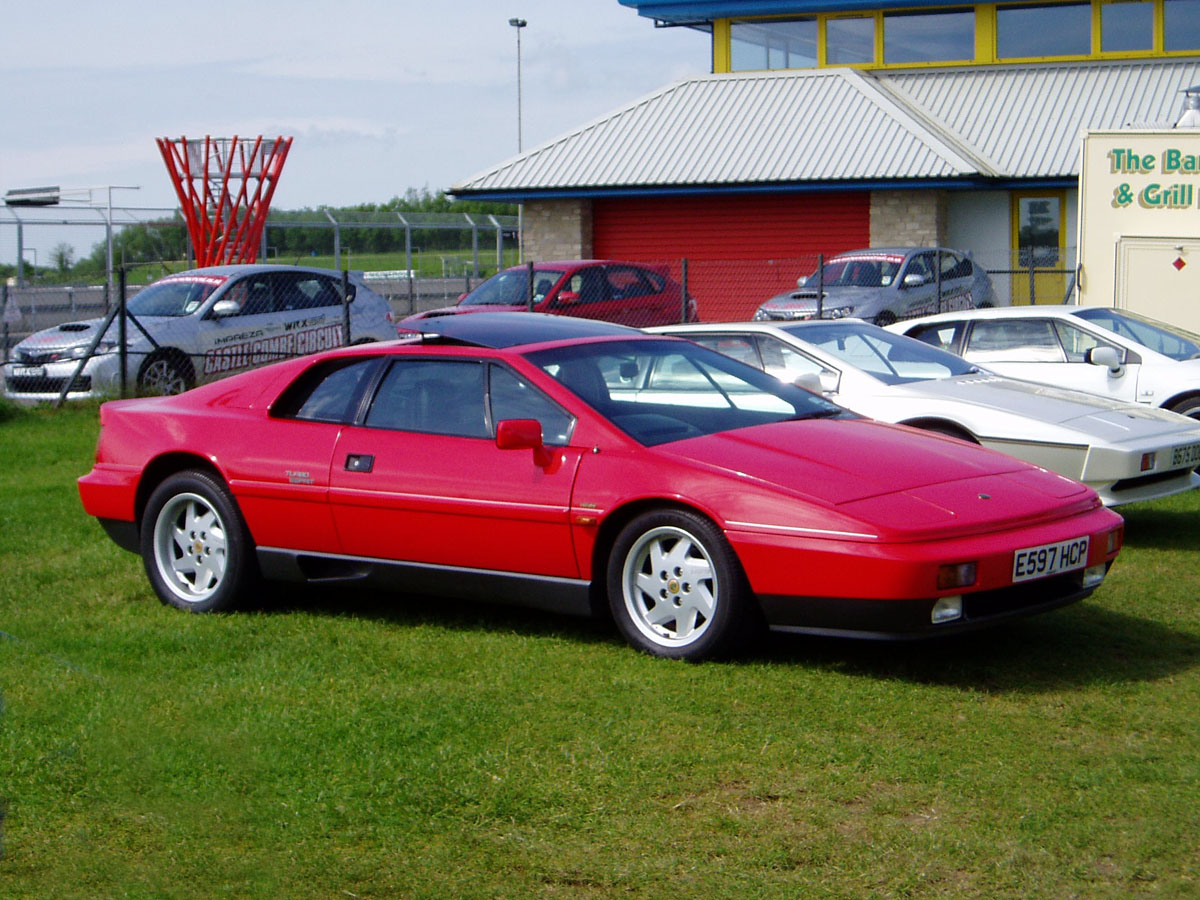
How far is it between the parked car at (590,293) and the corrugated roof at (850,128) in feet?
24.6

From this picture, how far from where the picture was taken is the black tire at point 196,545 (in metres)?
6.96

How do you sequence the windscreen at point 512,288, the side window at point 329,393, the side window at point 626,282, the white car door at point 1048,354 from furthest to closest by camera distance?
the side window at point 626,282, the windscreen at point 512,288, the white car door at point 1048,354, the side window at point 329,393

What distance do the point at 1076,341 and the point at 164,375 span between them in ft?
30.7

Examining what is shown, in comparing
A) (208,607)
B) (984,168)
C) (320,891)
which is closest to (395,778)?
(320,891)

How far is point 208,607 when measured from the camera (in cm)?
704

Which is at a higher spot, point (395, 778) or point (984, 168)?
point (984, 168)

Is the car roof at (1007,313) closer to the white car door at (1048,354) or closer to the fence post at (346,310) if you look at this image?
the white car door at (1048,354)

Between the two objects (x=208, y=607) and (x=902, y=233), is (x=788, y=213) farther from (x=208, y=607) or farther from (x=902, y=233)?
(x=208, y=607)

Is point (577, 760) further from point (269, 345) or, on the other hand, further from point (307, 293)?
point (307, 293)

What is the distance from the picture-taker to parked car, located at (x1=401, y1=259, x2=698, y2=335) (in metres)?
19.0

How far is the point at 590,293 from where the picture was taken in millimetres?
19422

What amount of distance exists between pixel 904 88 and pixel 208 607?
2520 centimetres

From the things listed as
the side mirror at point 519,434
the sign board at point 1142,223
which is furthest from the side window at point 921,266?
the side mirror at point 519,434

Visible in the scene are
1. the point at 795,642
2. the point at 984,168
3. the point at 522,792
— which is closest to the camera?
the point at 522,792
